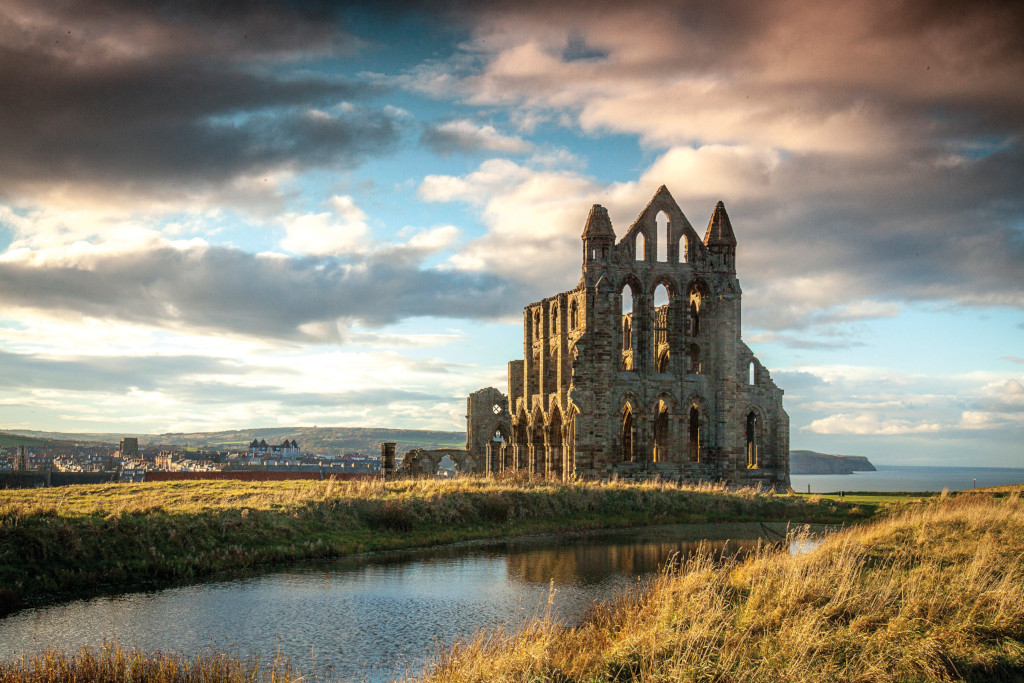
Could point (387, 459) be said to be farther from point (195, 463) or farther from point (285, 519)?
point (195, 463)

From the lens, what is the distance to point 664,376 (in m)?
50.7

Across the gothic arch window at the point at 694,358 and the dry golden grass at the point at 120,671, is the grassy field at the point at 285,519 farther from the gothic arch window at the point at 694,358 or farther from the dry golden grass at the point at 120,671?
the gothic arch window at the point at 694,358

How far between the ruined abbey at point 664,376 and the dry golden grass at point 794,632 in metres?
29.9

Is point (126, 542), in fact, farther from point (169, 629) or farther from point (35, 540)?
point (169, 629)

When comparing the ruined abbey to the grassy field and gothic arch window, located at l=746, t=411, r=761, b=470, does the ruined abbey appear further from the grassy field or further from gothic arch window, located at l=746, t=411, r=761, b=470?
the grassy field

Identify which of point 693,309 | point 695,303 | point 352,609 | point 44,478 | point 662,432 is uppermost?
point 695,303

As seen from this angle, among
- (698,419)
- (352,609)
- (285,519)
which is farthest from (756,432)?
(352,609)

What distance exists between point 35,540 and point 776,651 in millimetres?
16717

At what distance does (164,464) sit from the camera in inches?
4306

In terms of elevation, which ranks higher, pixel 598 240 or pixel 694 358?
pixel 598 240

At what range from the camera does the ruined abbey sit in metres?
48.7

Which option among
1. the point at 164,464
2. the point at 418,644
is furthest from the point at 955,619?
the point at 164,464

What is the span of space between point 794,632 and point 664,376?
38.6 metres

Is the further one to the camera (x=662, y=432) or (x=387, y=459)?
(x=662, y=432)
